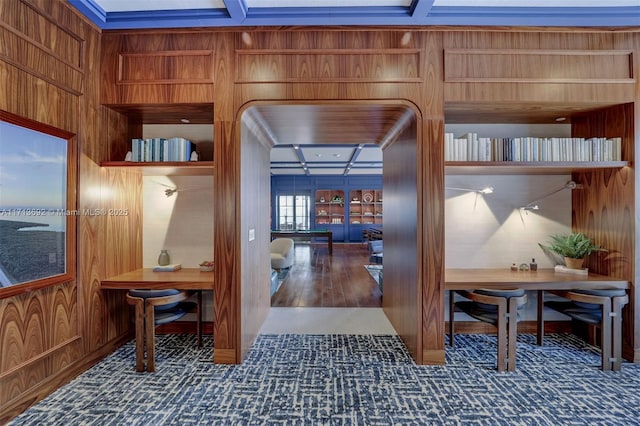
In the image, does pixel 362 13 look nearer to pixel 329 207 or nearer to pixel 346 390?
pixel 346 390

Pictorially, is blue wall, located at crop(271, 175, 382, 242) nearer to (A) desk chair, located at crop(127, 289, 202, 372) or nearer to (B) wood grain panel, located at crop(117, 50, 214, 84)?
(B) wood grain panel, located at crop(117, 50, 214, 84)

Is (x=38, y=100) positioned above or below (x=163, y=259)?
above

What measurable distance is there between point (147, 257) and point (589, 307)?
15.1 ft

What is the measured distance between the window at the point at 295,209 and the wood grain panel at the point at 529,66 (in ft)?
34.0

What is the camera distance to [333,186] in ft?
42.3

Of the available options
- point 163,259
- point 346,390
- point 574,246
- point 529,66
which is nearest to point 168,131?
point 163,259

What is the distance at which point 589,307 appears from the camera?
9.89 ft

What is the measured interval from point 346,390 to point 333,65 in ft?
8.94

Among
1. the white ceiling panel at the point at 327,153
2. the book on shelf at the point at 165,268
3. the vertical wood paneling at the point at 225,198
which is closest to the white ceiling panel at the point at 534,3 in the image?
the vertical wood paneling at the point at 225,198

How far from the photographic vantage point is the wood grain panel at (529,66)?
2.83 m

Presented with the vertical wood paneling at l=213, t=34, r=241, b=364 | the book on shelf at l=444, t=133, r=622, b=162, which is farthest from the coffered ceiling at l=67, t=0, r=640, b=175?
the book on shelf at l=444, t=133, r=622, b=162

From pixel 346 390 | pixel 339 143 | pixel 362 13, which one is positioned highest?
pixel 362 13

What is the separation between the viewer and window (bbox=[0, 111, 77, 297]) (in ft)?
6.91

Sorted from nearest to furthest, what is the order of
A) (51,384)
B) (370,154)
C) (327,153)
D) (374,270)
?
1. (51,384)
2. (374,270)
3. (327,153)
4. (370,154)
